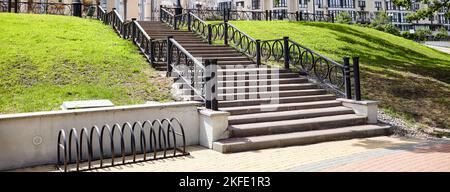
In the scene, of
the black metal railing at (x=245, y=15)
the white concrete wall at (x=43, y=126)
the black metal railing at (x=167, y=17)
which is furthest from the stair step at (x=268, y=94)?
the black metal railing at (x=245, y=15)

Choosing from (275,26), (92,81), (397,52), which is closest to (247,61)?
(92,81)

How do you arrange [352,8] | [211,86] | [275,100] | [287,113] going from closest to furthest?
1. [211,86]
2. [287,113]
3. [275,100]
4. [352,8]

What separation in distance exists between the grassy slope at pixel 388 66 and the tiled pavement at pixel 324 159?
11.1 feet

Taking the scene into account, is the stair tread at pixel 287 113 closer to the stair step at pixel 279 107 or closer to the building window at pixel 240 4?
the stair step at pixel 279 107

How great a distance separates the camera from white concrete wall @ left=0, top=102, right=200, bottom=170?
643 cm

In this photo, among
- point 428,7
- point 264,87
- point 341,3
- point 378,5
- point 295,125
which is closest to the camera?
point 295,125

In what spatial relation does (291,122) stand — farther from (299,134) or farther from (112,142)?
(112,142)

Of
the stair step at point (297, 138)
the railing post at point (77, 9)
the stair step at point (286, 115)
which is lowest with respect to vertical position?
the stair step at point (297, 138)

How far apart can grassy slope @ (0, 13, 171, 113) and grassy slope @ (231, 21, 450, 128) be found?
770 centimetres

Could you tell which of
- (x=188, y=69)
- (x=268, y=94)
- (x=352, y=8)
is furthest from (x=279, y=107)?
(x=352, y=8)

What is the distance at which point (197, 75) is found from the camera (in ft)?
32.2

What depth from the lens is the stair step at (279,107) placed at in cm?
927

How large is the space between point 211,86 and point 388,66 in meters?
11.9

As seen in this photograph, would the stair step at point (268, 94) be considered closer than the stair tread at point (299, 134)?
No
